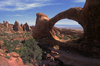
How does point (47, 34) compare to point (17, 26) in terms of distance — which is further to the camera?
point (17, 26)

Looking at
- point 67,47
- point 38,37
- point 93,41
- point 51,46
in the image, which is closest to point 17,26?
point 38,37

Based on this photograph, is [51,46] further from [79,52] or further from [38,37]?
[79,52]

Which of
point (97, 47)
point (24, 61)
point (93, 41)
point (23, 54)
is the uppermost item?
point (93, 41)

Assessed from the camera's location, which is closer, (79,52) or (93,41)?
(93,41)

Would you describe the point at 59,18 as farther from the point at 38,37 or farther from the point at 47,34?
the point at 38,37

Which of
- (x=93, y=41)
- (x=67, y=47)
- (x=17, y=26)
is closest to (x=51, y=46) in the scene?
(x=67, y=47)

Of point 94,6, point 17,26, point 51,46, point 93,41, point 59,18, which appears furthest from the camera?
point 17,26

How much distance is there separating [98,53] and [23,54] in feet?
23.9

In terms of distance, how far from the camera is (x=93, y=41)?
6.90 meters

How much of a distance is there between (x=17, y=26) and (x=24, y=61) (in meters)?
44.5

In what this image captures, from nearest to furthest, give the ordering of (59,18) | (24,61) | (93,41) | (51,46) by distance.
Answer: (93,41) < (24,61) < (59,18) < (51,46)

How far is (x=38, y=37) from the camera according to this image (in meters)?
13.9

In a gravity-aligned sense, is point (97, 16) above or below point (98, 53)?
above

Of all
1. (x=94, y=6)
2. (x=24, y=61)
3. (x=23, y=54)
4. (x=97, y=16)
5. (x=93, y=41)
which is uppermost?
(x=94, y=6)
